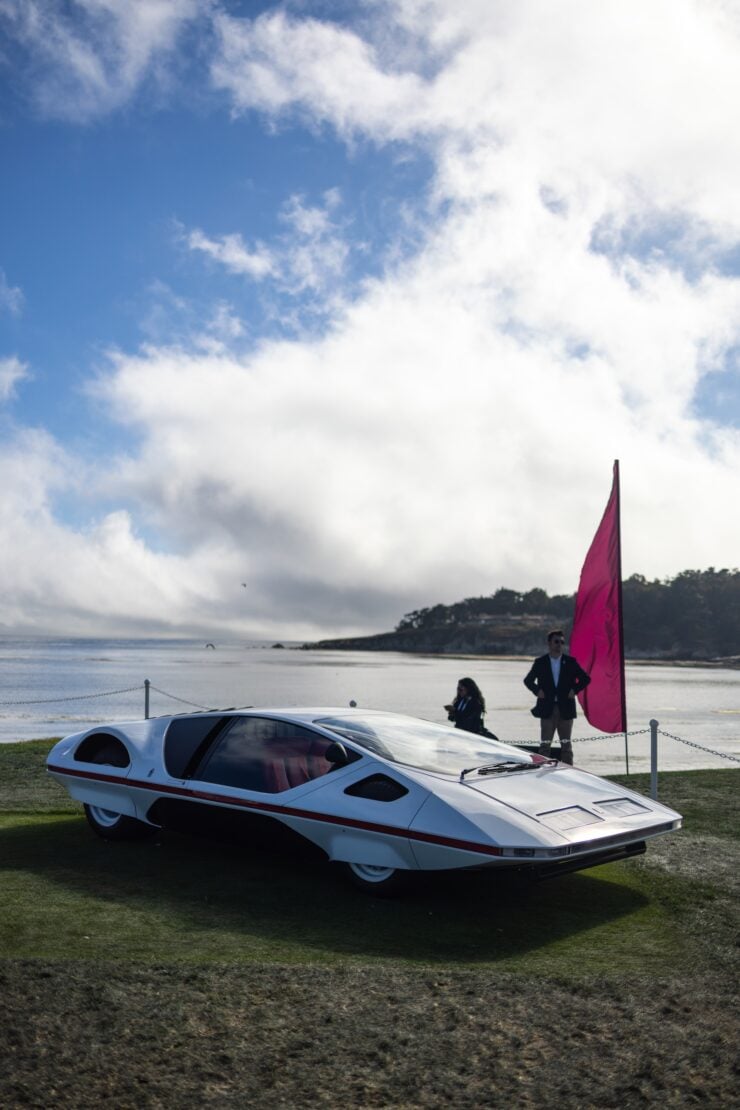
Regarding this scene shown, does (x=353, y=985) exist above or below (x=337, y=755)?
below

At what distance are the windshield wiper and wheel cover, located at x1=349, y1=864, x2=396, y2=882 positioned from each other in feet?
2.45

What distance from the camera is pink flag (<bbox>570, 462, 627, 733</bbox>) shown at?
43.0 feet

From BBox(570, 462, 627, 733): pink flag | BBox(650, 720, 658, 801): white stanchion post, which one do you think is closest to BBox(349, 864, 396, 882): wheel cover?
BBox(650, 720, 658, 801): white stanchion post

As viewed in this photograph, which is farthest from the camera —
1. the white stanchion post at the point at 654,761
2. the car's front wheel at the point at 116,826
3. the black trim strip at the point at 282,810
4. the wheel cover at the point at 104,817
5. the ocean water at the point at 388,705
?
the ocean water at the point at 388,705

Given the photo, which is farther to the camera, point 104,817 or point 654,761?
point 654,761

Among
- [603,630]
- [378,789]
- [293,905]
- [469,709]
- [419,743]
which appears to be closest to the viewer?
[293,905]

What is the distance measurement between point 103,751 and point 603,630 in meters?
7.25

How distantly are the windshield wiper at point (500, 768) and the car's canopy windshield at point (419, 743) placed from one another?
0.05 metres

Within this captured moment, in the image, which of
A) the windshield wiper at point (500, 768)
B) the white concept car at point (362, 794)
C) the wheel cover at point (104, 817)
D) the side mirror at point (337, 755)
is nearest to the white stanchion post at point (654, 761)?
the white concept car at point (362, 794)

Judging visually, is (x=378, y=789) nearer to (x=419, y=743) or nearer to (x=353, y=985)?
(x=419, y=743)

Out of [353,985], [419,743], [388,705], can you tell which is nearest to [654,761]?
[419,743]

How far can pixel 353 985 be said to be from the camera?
4941 millimetres

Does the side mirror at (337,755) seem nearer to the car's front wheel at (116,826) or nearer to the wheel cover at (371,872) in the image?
the wheel cover at (371,872)

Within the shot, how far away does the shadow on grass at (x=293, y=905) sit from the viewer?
5.64m
